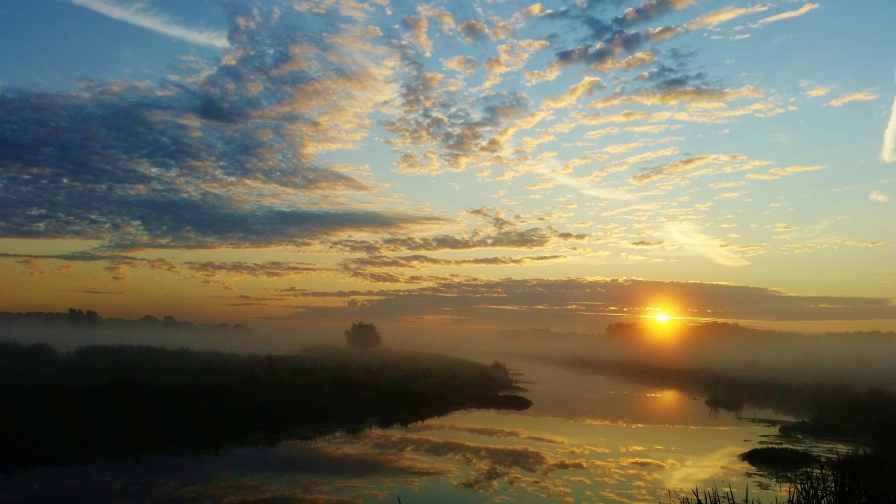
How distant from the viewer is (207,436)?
24.5 m

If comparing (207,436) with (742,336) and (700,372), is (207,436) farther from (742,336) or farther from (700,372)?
(742,336)

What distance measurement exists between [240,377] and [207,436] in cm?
1200

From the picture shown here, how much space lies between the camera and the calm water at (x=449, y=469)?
1809 centimetres

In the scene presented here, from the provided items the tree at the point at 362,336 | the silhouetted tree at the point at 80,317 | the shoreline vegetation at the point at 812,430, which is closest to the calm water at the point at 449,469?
the shoreline vegetation at the point at 812,430

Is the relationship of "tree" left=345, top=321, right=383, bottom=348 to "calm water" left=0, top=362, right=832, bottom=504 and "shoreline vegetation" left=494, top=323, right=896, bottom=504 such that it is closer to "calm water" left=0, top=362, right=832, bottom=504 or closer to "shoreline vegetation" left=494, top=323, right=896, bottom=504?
"shoreline vegetation" left=494, top=323, right=896, bottom=504

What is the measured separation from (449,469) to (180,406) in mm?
14142

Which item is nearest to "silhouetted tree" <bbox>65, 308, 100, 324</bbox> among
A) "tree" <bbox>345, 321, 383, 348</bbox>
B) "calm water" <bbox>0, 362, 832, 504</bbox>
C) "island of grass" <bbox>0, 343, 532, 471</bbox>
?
"tree" <bbox>345, 321, 383, 348</bbox>

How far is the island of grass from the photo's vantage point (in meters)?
21.7

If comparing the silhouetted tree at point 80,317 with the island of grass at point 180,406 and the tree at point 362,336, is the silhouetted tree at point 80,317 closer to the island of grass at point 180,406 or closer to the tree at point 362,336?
the tree at point 362,336

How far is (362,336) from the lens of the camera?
376ft

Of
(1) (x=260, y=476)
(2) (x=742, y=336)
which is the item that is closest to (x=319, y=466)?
(1) (x=260, y=476)

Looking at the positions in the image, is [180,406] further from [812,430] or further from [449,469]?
[812,430]

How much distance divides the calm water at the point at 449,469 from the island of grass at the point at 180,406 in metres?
1.61

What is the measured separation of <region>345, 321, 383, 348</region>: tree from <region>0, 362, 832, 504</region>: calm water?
82.1 meters
